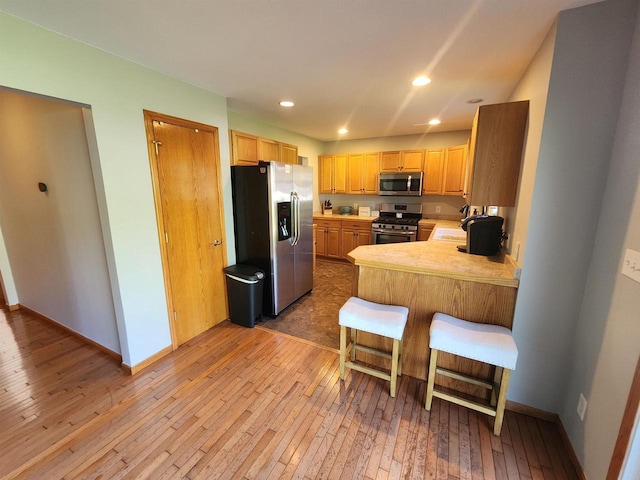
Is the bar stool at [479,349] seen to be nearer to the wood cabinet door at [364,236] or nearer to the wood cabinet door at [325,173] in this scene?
the wood cabinet door at [364,236]

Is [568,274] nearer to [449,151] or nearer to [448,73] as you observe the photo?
[448,73]

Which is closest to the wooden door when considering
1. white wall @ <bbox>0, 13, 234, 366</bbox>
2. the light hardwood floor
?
white wall @ <bbox>0, 13, 234, 366</bbox>

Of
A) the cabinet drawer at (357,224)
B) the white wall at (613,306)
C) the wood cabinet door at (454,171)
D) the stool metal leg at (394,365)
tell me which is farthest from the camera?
the cabinet drawer at (357,224)

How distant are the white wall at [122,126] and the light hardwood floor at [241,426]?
0.46 metres

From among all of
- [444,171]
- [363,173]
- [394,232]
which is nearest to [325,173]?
[363,173]

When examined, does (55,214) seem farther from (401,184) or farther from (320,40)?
(401,184)

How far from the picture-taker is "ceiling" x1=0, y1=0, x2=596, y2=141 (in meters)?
1.40

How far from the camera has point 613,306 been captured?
1.31 meters

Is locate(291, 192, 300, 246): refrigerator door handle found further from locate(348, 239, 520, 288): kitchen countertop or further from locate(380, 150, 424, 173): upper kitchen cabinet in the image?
locate(380, 150, 424, 173): upper kitchen cabinet

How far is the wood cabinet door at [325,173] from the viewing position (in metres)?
5.67

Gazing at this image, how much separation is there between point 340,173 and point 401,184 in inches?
52.3

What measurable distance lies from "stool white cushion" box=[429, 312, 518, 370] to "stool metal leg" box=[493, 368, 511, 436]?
0.26ft

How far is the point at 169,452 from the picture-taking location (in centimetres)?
159

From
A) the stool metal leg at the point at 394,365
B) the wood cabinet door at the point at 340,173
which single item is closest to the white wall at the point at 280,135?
the wood cabinet door at the point at 340,173
